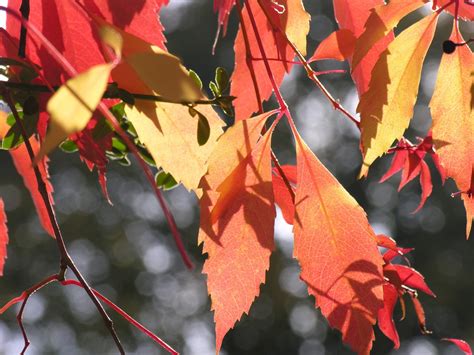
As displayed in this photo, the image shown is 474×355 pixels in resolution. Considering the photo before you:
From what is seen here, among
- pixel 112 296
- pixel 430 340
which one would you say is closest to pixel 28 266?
pixel 112 296

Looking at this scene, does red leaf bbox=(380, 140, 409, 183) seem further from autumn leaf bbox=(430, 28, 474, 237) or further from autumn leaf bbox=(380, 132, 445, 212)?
autumn leaf bbox=(430, 28, 474, 237)

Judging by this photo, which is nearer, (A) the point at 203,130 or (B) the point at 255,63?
(A) the point at 203,130

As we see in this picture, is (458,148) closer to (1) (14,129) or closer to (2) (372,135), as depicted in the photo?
(2) (372,135)

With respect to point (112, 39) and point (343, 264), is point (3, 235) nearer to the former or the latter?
point (343, 264)

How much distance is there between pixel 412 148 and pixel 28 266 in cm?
728

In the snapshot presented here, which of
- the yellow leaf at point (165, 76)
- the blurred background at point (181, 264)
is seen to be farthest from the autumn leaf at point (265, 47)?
the blurred background at point (181, 264)

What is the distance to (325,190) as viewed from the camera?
1.67ft

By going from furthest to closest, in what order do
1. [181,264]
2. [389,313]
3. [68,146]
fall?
1. [181,264]
2. [68,146]
3. [389,313]

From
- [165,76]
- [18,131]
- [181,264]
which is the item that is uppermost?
[165,76]

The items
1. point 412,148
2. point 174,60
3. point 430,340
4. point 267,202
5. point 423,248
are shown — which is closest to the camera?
point 174,60

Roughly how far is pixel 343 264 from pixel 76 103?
25 cm

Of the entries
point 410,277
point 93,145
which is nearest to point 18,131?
point 93,145

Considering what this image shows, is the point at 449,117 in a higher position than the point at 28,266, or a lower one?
higher

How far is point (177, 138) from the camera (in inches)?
19.3
